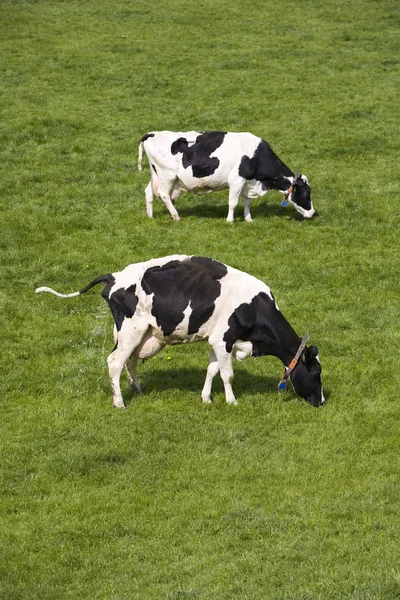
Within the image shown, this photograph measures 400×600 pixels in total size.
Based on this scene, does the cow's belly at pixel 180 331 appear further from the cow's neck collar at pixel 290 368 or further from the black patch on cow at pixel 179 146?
the black patch on cow at pixel 179 146

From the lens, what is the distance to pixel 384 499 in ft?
41.3

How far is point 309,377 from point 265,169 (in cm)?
946

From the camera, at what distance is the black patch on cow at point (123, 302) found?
49.9 feet

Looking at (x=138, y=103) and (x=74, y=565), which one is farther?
(x=138, y=103)

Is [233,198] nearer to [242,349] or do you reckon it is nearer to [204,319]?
[242,349]

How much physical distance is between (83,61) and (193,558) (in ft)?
93.5

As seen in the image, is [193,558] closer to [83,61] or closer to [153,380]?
[153,380]

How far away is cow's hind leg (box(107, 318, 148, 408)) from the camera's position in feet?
49.7

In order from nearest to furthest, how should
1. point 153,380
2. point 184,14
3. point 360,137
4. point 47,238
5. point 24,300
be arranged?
point 153,380 < point 24,300 < point 47,238 < point 360,137 < point 184,14

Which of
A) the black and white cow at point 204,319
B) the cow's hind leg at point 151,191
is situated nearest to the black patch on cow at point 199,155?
the cow's hind leg at point 151,191

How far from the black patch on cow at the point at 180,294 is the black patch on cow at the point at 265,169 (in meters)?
8.66

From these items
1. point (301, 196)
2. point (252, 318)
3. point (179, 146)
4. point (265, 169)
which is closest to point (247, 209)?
point (265, 169)

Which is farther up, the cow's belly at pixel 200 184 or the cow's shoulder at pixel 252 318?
the cow's shoulder at pixel 252 318

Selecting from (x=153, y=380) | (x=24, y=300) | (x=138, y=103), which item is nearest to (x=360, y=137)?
(x=138, y=103)
